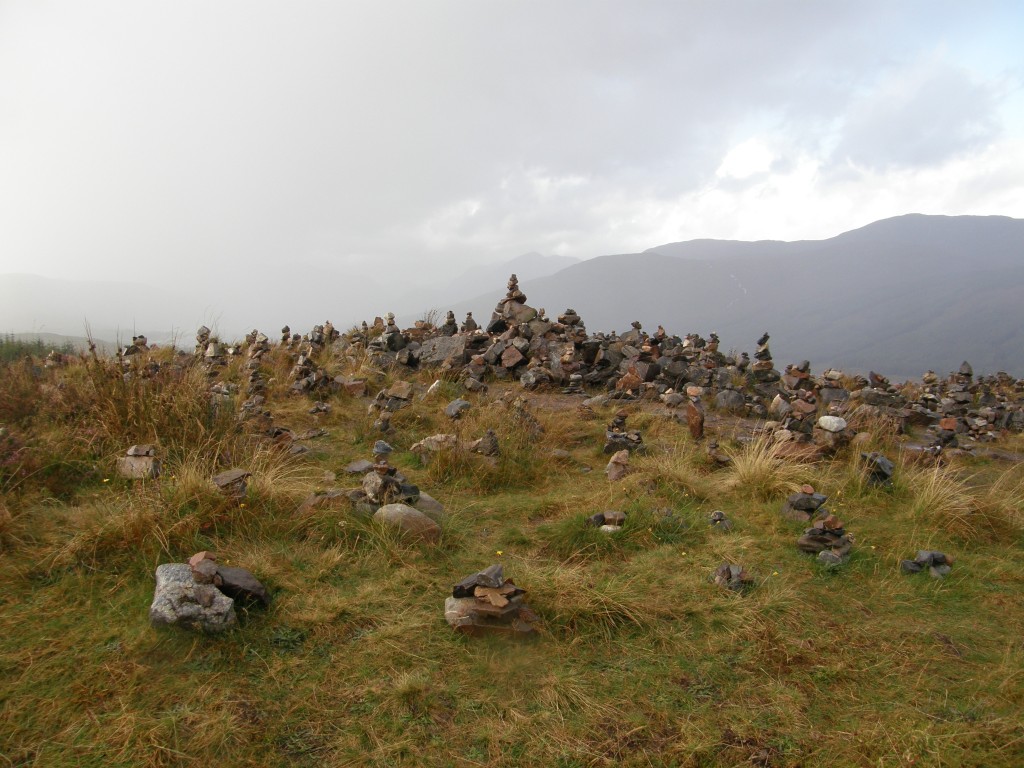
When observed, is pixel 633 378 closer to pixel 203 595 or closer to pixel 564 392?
pixel 564 392

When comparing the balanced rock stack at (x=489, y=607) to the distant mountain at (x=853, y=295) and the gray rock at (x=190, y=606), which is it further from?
the distant mountain at (x=853, y=295)

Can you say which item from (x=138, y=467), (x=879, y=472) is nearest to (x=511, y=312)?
(x=879, y=472)

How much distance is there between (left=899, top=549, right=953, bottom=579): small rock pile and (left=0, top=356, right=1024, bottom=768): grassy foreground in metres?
0.08

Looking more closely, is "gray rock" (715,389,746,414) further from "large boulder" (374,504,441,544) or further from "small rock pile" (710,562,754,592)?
"large boulder" (374,504,441,544)

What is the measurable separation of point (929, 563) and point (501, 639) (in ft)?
11.1

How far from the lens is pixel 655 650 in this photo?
333 cm

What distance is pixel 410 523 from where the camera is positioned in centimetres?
450

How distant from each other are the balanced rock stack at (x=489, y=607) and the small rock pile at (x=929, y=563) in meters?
2.99

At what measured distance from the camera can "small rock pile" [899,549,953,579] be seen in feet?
14.0

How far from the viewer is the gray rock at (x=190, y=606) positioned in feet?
10.4

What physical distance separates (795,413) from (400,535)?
636 cm

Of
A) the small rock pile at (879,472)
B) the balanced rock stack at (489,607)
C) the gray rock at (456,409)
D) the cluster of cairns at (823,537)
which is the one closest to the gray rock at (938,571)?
the cluster of cairns at (823,537)

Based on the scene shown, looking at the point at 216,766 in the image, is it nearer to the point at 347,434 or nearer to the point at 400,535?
the point at 400,535

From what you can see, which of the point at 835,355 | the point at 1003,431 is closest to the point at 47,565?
the point at 1003,431
